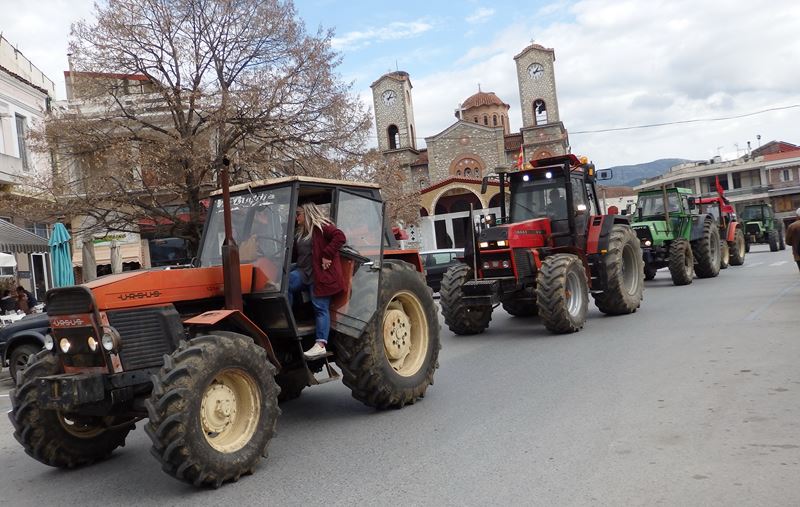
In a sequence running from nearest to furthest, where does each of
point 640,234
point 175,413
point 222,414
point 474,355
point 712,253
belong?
point 175,413, point 222,414, point 474,355, point 640,234, point 712,253

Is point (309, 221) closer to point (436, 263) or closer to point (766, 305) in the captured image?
point (766, 305)

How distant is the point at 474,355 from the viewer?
9625mm

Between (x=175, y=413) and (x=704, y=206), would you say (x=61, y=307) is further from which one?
(x=704, y=206)

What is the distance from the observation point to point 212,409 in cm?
480

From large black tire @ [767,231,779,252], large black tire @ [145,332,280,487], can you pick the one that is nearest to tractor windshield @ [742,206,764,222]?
large black tire @ [767,231,779,252]

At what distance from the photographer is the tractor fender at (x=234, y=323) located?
16.4ft

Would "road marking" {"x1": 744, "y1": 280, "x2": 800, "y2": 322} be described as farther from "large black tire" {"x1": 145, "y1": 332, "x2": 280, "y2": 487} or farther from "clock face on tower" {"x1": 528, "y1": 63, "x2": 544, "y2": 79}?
"clock face on tower" {"x1": 528, "y1": 63, "x2": 544, "y2": 79}

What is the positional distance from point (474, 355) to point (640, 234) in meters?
9.13

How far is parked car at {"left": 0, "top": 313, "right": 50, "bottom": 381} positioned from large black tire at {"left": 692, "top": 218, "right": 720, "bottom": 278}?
1576 centimetres

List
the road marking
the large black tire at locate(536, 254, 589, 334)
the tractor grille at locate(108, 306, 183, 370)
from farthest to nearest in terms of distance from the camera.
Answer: the road marking
the large black tire at locate(536, 254, 589, 334)
the tractor grille at locate(108, 306, 183, 370)

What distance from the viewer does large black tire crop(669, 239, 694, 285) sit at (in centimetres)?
1702

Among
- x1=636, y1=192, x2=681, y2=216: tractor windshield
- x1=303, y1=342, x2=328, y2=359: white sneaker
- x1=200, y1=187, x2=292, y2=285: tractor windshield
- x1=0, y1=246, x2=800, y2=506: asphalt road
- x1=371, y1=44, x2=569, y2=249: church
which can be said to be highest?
x1=371, y1=44, x2=569, y2=249: church

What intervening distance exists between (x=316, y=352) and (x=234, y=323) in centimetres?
85

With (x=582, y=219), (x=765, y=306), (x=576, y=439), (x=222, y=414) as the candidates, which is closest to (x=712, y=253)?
(x=765, y=306)
